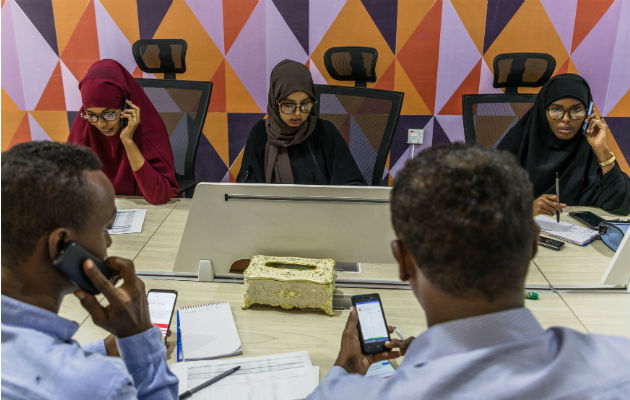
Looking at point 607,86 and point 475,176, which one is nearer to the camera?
point 475,176

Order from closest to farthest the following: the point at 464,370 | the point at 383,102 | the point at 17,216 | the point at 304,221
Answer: the point at 464,370 < the point at 17,216 < the point at 304,221 < the point at 383,102

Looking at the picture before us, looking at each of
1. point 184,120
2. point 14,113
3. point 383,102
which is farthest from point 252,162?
point 14,113

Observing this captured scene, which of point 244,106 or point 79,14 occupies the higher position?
point 79,14

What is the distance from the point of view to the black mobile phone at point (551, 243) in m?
1.77

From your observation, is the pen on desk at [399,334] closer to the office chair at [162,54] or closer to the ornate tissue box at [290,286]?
the ornate tissue box at [290,286]

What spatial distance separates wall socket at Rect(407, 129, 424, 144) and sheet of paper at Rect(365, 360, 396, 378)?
2.54 meters

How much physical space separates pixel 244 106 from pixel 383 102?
52.9 inches

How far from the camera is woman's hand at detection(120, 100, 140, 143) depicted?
230 cm

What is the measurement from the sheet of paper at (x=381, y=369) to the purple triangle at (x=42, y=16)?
3.36m

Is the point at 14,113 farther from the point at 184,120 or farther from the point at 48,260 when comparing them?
the point at 48,260

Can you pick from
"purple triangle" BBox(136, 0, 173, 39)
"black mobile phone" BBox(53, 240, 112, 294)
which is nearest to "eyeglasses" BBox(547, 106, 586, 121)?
"black mobile phone" BBox(53, 240, 112, 294)

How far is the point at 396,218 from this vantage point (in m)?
0.78

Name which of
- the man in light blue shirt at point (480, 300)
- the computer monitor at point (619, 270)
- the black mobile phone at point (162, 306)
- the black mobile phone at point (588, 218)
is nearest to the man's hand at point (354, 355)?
the man in light blue shirt at point (480, 300)

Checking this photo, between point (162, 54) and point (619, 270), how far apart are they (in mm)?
2238
